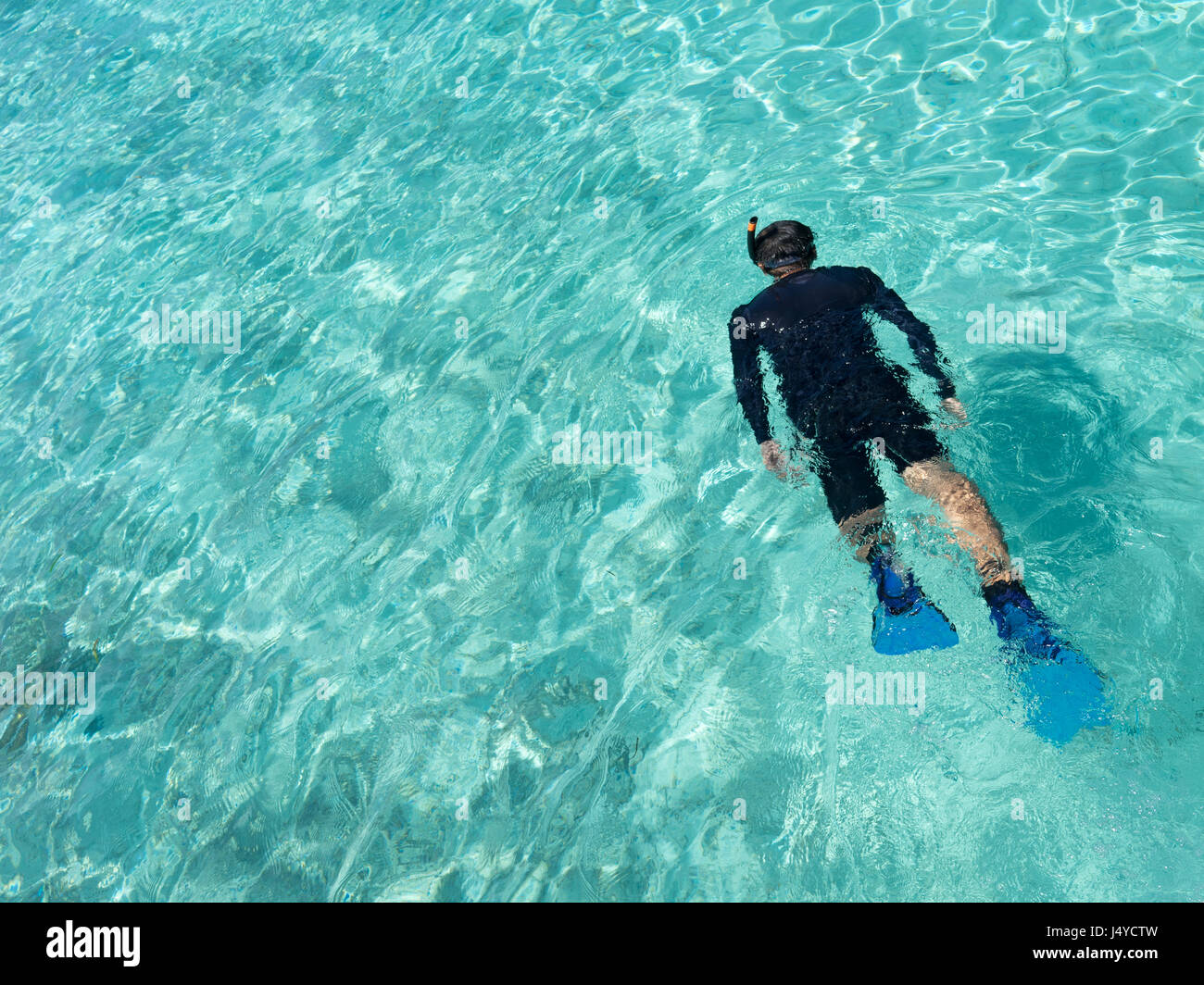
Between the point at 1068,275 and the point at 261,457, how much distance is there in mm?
5681

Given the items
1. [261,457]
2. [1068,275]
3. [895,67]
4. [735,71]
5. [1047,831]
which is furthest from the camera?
[735,71]

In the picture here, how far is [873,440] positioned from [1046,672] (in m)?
1.37

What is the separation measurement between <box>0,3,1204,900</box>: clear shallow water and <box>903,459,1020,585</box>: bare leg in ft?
0.78

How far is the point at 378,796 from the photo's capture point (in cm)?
470

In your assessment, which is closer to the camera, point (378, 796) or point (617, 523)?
point (378, 796)

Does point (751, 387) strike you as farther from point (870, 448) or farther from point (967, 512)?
point (967, 512)

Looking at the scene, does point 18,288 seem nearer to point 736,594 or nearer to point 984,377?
point 736,594

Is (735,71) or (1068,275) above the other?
(735,71)

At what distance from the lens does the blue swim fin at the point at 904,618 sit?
163 inches
